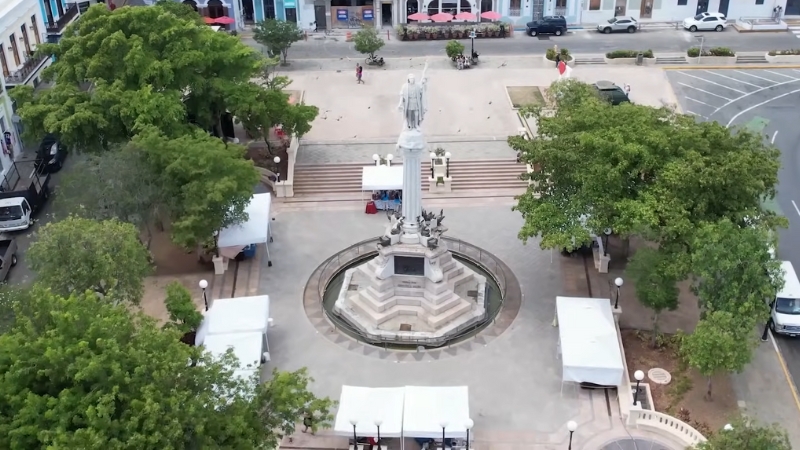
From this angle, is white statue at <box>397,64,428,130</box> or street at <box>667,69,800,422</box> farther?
street at <box>667,69,800,422</box>

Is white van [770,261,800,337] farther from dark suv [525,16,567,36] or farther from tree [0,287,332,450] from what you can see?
dark suv [525,16,567,36]

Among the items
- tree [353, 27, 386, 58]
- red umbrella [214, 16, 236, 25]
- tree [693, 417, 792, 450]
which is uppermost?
red umbrella [214, 16, 236, 25]

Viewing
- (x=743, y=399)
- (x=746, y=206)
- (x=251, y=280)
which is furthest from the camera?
(x=251, y=280)

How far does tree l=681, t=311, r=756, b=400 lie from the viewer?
91.7 feet

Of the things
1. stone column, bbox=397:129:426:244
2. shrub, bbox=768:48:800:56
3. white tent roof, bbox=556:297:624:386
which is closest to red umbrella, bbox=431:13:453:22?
shrub, bbox=768:48:800:56

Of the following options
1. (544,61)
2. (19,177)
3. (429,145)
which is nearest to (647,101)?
(544,61)

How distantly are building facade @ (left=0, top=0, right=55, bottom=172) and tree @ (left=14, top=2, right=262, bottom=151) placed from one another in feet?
24.5

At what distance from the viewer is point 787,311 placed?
3406 cm

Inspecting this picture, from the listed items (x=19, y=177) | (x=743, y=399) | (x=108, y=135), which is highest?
(x=108, y=135)

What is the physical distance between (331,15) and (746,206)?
47142mm

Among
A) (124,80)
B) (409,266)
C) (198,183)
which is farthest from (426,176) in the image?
(124,80)

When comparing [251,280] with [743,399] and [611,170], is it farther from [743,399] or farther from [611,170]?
[743,399]

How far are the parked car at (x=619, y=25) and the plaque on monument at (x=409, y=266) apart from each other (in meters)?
41.7

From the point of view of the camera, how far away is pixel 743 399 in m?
30.4
